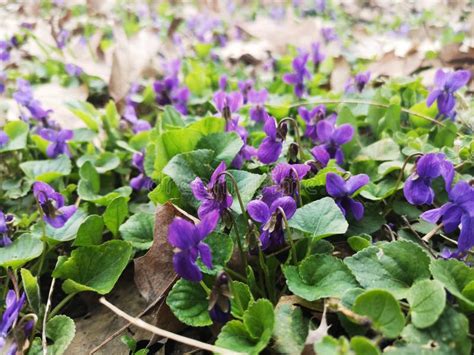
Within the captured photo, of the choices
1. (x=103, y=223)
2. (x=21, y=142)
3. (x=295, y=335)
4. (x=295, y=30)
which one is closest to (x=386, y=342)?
(x=295, y=335)

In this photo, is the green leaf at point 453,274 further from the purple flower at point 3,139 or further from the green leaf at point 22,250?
the purple flower at point 3,139

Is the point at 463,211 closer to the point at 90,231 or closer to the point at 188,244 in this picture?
the point at 188,244

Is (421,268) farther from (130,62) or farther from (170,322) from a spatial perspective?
(130,62)

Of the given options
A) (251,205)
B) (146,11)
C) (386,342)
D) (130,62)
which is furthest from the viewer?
(146,11)

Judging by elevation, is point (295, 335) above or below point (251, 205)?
below

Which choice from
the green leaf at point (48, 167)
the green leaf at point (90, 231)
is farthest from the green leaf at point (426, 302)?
the green leaf at point (48, 167)

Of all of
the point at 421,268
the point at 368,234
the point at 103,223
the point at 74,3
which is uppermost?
the point at 421,268

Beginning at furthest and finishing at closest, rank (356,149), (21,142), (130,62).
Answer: (130,62) → (21,142) → (356,149)

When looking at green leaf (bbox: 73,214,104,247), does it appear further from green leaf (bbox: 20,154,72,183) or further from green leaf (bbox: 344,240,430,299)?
green leaf (bbox: 344,240,430,299)
